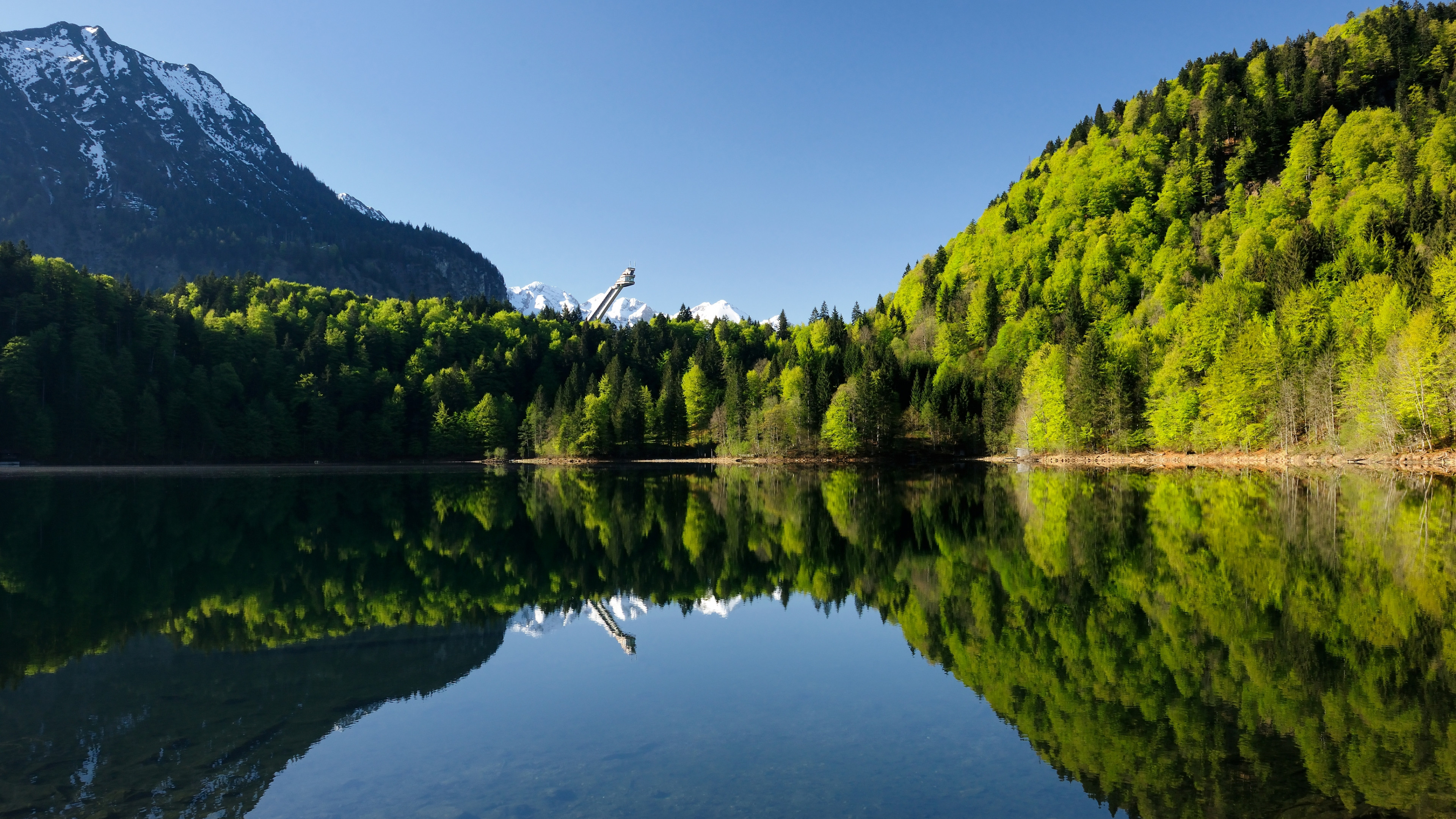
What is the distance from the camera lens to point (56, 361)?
90938mm

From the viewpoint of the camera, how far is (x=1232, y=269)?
9125 cm

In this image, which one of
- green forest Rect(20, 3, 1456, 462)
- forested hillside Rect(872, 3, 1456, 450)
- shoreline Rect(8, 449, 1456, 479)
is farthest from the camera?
green forest Rect(20, 3, 1456, 462)

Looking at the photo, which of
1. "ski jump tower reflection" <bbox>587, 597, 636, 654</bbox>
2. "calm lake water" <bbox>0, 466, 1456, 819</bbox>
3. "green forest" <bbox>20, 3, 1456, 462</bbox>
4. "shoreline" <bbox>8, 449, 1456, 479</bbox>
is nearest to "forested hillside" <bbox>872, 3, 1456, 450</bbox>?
"green forest" <bbox>20, 3, 1456, 462</bbox>

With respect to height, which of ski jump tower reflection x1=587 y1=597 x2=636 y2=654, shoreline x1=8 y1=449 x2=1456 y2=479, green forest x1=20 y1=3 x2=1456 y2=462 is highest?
green forest x1=20 y1=3 x2=1456 y2=462

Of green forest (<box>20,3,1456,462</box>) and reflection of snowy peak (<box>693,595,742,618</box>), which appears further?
green forest (<box>20,3,1456,462</box>)

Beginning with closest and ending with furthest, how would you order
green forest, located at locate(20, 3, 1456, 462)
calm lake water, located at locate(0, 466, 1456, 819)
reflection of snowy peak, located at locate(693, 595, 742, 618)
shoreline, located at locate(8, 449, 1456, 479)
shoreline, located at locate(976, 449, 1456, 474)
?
1. calm lake water, located at locate(0, 466, 1456, 819)
2. reflection of snowy peak, located at locate(693, 595, 742, 618)
3. shoreline, located at locate(976, 449, 1456, 474)
4. shoreline, located at locate(8, 449, 1456, 479)
5. green forest, located at locate(20, 3, 1456, 462)

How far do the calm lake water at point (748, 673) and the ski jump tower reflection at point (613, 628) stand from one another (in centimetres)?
11

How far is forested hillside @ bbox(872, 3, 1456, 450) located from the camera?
6038 cm

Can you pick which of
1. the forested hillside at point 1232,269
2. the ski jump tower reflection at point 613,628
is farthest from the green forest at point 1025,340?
the ski jump tower reflection at point 613,628

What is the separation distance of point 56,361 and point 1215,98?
586ft

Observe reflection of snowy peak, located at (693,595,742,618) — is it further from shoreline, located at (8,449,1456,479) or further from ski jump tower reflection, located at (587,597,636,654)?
shoreline, located at (8,449,1456,479)

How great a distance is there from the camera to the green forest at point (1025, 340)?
67.4 metres

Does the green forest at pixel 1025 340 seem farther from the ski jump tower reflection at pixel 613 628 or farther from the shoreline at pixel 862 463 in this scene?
the ski jump tower reflection at pixel 613 628

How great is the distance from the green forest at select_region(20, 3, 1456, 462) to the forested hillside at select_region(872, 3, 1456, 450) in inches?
16.5
